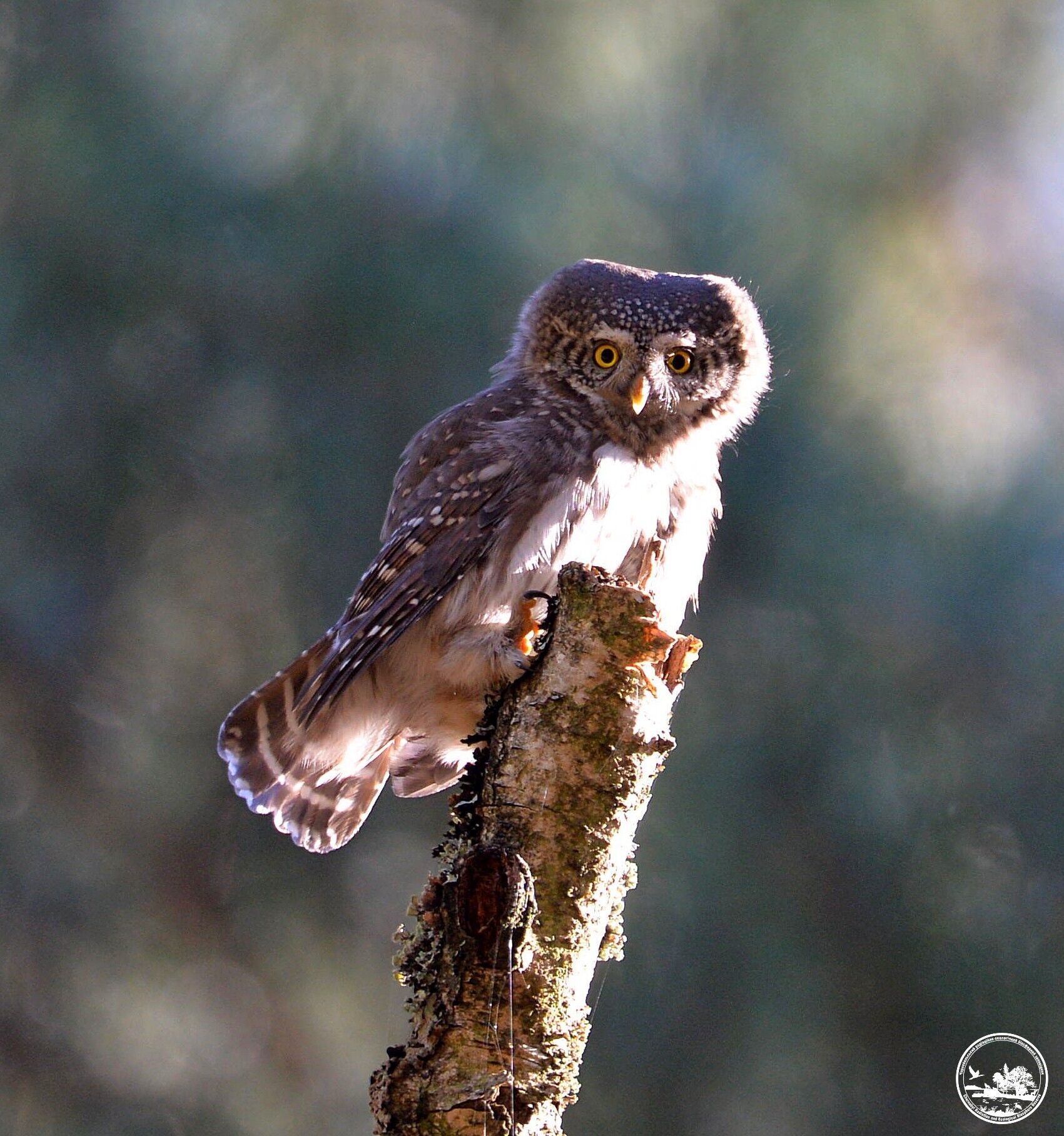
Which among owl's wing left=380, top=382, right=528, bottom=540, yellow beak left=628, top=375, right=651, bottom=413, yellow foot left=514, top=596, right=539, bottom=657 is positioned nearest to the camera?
yellow foot left=514, top=596, right=539, bottom=657

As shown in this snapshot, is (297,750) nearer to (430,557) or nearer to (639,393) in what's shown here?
(430,557)

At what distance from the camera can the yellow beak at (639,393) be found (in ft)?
9.93

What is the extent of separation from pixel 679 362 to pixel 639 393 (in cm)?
28

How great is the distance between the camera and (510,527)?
2926 millimetres

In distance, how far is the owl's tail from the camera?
3.17 metres

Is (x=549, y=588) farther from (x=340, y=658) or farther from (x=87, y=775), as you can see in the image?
(x=87, y=775)

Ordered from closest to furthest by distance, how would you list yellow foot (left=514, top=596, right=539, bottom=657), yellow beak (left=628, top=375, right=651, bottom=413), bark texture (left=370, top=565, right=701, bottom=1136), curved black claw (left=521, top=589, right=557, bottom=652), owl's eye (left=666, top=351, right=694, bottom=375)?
bark texture (left=370, top=565, right=701, bottom=1136), curved black claw (left=521, top=589, right=557, bottom=652), yellow foot (left=514, top=596, right=539, bottom=657), yellow beak (left=628, top=375, right=651, bottom=413), owl's eye (left=666, top=351, right=694, bottom=375)

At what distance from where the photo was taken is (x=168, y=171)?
538 centimetres

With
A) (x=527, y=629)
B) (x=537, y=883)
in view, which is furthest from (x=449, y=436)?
(x=537, y=883)

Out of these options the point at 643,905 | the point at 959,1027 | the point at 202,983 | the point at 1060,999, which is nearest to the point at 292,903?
the point at 202,983

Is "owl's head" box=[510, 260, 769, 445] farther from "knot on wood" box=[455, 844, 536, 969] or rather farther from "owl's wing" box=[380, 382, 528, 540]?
"knot on wood" box=[455, 844, 536, 969]

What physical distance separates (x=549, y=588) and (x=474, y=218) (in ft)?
8.99

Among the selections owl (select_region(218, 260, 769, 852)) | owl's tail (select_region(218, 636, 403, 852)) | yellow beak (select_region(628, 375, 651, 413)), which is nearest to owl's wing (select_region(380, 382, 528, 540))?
owl (select_region(218, 260, 769, 852))

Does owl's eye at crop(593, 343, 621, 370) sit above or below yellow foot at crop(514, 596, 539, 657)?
above
